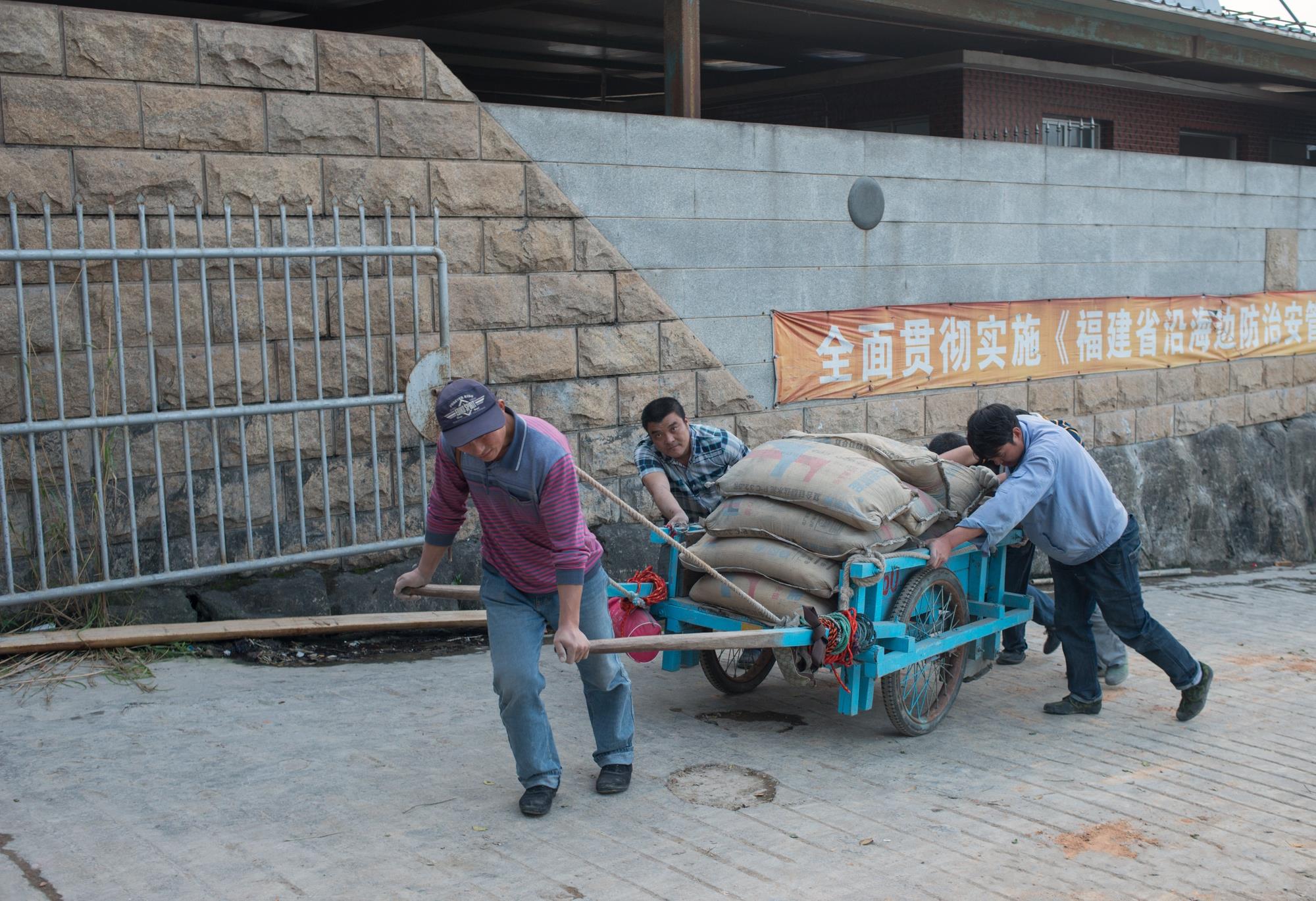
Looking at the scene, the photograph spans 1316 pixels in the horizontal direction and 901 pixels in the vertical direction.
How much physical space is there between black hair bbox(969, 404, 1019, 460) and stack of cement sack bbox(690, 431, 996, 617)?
25 centimetres

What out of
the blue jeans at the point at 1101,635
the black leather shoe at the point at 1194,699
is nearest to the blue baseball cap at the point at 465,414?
the blue jeans at the point at 1101,635

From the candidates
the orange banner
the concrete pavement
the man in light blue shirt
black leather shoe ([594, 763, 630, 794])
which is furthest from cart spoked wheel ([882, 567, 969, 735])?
the orange banner

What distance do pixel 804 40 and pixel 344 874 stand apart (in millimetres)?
11192

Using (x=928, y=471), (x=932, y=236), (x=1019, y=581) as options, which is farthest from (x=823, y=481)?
(x=932, y=236)

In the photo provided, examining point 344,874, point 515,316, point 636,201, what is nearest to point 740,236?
point 636,201

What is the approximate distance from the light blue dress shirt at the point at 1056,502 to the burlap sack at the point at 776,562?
75cm

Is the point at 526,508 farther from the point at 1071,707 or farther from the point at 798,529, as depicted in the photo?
the point at 1071,707

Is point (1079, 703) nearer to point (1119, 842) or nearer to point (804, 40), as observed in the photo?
point (1119, 842)

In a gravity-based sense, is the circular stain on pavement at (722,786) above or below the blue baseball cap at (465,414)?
below

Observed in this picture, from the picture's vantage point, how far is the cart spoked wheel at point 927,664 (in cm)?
535

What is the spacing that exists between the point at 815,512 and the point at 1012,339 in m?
5.45

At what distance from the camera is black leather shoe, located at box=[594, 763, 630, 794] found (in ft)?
15.4

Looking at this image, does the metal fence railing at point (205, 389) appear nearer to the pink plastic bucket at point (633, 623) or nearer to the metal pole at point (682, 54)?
the pink plastic bucket at point (633, 623)

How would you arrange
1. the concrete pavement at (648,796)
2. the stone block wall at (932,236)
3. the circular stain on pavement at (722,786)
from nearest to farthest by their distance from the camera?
1. the concrete pavement at (648,796)
2. the circular stain on pavement at (722,786)
3. the stone block wall at (932,236)
